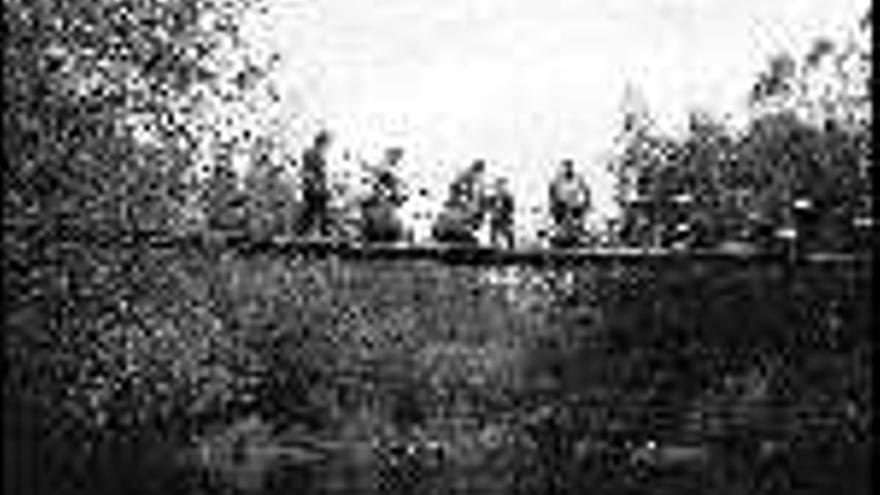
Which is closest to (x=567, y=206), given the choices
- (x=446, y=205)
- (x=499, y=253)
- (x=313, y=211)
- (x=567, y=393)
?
(x=446, y=205)

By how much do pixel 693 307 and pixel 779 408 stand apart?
174 cm

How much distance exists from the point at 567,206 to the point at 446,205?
5.84 meters

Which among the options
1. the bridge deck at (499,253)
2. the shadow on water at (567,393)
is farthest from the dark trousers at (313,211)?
the shadow on water at (567,393)

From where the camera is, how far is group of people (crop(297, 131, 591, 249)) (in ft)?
18.5

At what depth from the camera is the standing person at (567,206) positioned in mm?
14438

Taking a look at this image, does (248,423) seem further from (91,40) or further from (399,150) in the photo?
(91,40)

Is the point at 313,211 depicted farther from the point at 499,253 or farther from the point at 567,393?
the point at 567,393

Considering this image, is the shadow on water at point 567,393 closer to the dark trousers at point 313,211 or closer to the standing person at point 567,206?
the standing person at point 567,206

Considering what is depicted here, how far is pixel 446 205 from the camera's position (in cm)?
845

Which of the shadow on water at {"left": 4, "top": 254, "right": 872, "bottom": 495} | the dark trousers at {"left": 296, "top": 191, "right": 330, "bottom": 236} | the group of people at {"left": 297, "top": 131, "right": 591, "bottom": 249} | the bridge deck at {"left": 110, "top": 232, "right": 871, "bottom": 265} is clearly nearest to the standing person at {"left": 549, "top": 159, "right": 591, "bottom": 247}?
the group of people at {"left": 297, "top": 131, "right": 591, "bottom": 249}

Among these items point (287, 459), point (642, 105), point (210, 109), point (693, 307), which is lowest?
point (287, 459)

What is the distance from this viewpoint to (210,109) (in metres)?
8.43

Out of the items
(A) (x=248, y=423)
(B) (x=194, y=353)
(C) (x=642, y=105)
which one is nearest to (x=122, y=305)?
(B) (x=194, y=353)

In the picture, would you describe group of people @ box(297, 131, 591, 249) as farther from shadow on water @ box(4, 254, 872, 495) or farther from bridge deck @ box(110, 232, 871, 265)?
shadow on water @ box(4, 254, 872, 495)
